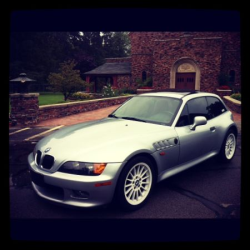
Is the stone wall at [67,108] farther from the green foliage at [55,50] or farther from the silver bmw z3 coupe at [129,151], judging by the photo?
the green foliage at [55,50]

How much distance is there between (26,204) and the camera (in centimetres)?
367

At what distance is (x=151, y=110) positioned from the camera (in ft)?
14.9

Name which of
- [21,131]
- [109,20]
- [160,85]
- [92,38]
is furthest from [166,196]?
[92,38]

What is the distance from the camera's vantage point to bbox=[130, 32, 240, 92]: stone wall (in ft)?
73.6

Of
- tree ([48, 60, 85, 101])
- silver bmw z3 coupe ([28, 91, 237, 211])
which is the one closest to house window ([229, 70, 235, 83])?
tree ([48, 60, 85, 101])

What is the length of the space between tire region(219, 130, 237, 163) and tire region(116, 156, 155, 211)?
7.51ft

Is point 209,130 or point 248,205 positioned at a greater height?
point 209,130

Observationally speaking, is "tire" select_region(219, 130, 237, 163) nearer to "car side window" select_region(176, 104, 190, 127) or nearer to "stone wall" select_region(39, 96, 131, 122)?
"car side window" select_region(176, 104, 190, 127)

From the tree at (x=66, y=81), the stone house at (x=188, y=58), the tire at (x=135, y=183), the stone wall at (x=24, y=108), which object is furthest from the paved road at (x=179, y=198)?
the stone house at (x=188, y=58)

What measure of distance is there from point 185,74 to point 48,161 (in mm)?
22406

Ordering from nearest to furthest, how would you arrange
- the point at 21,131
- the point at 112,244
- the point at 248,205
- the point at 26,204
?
the point at 112,244
the point at 248,205
the point at 26,204
the point at 21,131

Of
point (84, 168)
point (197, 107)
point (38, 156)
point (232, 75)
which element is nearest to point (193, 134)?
point (197, 107)

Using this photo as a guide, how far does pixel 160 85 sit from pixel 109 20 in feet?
68.5

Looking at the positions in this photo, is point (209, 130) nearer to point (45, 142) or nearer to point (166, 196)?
point (166, 196)
